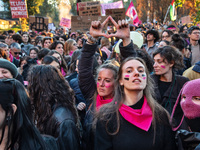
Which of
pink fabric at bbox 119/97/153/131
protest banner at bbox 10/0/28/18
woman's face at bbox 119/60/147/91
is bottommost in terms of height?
pink fabric at bbox 119/97/153/131

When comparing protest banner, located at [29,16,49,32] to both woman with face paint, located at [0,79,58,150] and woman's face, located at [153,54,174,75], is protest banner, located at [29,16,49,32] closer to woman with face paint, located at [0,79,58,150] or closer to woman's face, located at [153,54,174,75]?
woman's face, located at [153,54,174,75]

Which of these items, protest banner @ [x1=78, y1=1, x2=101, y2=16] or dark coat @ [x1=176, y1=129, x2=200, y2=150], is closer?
dark coat @ [x1=176, y1=129, x2=200, y2=150]

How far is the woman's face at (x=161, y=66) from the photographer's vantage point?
3219mm

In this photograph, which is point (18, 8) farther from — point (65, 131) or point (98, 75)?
point (65, 131)

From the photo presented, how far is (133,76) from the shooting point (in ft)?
7.09

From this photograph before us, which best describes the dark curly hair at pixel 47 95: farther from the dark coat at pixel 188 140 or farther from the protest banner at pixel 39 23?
the protest banner at pixel 39 23

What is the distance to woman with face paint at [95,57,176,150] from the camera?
1.91 metres

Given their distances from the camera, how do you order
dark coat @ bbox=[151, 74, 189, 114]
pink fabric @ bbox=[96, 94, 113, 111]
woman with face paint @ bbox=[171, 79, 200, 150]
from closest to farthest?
woman with face paint @ bbox=[171, 79, 200, 150] → pink fabric @ bbox=[96, 94, 113, 111] → dark coat @ bbox=[151, 74, 189, 114]

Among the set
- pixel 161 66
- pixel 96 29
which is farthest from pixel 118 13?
pixel 96 29

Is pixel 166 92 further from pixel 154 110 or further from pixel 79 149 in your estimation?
pixel 79 149

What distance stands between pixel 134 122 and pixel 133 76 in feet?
1.44

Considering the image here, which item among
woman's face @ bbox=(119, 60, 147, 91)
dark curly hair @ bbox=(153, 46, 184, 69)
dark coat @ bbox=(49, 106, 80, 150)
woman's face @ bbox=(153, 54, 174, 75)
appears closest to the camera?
dark coat @ bbox=(49, 106, 80, 150)

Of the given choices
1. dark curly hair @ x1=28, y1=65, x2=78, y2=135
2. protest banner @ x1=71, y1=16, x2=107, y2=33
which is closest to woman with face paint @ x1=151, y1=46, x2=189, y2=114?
dark curly hair @ x1=28, y1=65, x2=78, y2=135

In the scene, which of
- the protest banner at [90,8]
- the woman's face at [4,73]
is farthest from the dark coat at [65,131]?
the protest banner at [90,8]
